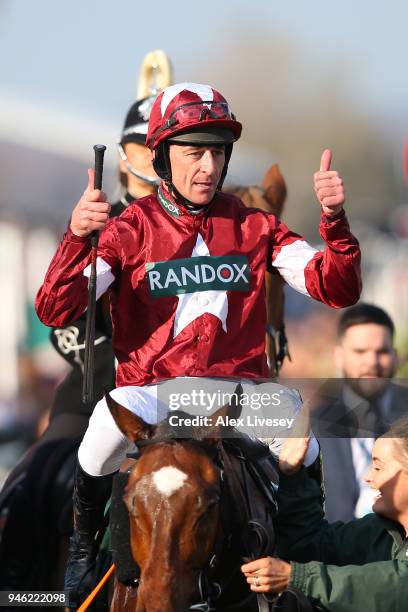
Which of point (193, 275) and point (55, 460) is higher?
point (193, 275)

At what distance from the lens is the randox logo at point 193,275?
496cm

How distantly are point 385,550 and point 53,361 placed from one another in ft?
51.4

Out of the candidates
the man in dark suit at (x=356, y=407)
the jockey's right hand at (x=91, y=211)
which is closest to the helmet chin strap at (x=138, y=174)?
the man in dark suit at (x=356, y=407)

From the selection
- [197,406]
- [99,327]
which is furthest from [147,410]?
[99,327]

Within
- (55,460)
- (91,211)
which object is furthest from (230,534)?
(55,460)

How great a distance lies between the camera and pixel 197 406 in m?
4.59

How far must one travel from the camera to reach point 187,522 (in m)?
4.16

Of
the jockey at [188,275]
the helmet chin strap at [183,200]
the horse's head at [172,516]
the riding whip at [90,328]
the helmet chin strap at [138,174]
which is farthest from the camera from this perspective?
the helmet chin strap at [138,174]

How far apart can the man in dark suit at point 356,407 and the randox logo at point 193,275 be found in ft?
1.81

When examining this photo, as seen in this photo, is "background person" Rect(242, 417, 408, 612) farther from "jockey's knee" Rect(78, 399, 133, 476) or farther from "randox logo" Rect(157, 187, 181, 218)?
"randox logo" Rect(157, 187, 181, 218)

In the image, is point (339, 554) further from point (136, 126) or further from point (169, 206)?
point (136, 126)

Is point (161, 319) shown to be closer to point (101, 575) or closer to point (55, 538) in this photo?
point (101, 575)

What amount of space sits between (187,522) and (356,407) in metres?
1.08

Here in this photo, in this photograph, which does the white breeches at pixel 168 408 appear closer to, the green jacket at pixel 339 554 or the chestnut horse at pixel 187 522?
the chestnut horse at pixel 187 522
